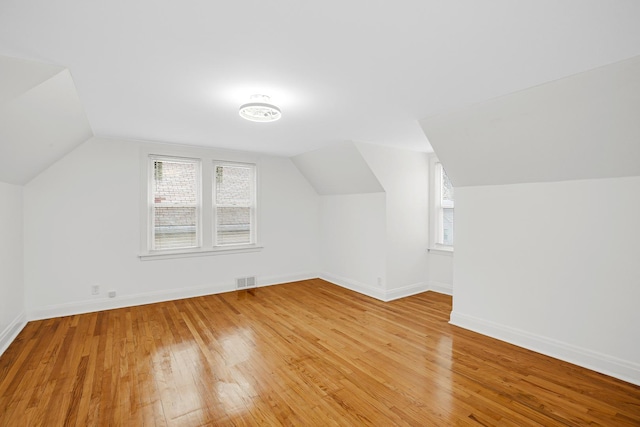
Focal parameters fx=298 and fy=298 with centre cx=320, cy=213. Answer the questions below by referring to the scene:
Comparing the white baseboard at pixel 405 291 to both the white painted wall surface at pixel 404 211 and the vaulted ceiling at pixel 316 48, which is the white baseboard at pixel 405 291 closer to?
the white painted wall surface at pixel 404 211

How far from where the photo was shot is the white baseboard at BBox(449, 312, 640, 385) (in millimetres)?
2510

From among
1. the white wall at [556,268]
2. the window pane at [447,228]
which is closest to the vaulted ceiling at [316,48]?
the white wall at [556,268]

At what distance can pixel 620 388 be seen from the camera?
238 cm

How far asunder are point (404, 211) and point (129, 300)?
14.4 ft

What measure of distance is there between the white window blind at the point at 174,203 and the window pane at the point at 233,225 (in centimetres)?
37

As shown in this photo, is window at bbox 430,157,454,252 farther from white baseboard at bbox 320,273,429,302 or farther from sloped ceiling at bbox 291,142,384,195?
sloped ceiling at bbox 291,142,384,195

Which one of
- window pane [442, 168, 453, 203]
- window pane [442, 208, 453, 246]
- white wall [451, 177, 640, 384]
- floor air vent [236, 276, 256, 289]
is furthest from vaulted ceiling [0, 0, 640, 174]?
floor air vent [236, 276, 256, 289]

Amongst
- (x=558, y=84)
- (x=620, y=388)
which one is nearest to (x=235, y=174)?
(x=558, y=84)

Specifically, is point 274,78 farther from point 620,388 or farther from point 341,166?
point 620,388

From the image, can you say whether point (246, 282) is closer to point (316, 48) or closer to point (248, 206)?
point (248, 206)

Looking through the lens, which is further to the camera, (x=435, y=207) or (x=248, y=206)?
(x=248, y=206)

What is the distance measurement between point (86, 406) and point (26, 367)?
1.05 m

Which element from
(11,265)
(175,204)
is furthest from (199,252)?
(11,265)

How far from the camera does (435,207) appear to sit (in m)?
5.18
